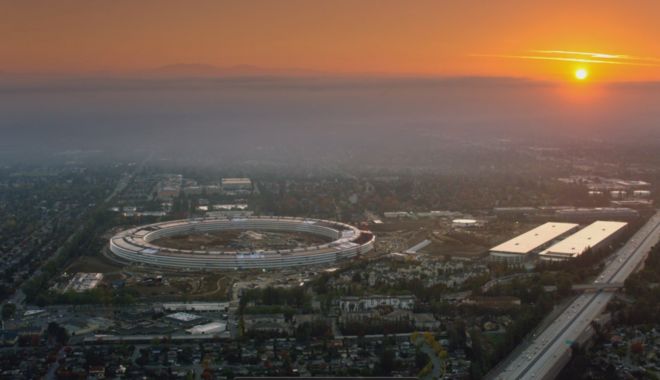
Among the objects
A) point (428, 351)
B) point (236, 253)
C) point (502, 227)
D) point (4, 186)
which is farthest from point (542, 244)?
point (4, 186)

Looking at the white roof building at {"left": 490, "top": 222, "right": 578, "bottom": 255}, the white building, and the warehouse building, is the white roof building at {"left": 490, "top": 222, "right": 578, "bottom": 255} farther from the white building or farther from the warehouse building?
the white building

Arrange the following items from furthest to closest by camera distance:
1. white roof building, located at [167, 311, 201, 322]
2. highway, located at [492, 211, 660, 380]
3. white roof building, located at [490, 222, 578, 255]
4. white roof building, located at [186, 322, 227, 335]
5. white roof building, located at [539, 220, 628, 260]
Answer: white roof building, located at [490, 222, 578, 255], white roof building, located at [539, 220, 628, 260], white roof building, located at [167, 311, 201, 322], white roof building, located at [186, 322, 227, 335], highway, located at [492, 211, 660, 380]

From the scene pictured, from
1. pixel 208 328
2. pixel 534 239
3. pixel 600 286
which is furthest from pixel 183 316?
pixel 534 239

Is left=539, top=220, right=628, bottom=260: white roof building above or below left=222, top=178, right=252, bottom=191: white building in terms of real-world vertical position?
above

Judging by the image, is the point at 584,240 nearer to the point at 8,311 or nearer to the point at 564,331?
the point at 564,331

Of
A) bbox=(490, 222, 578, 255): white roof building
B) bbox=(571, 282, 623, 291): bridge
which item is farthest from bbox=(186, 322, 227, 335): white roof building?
bbox=(490, 222, 578, 255): white roof building

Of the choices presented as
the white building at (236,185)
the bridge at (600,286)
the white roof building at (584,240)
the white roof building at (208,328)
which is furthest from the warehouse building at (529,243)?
the white building at (236,185)

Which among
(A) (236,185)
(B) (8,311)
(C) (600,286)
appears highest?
(C) (600,286)
